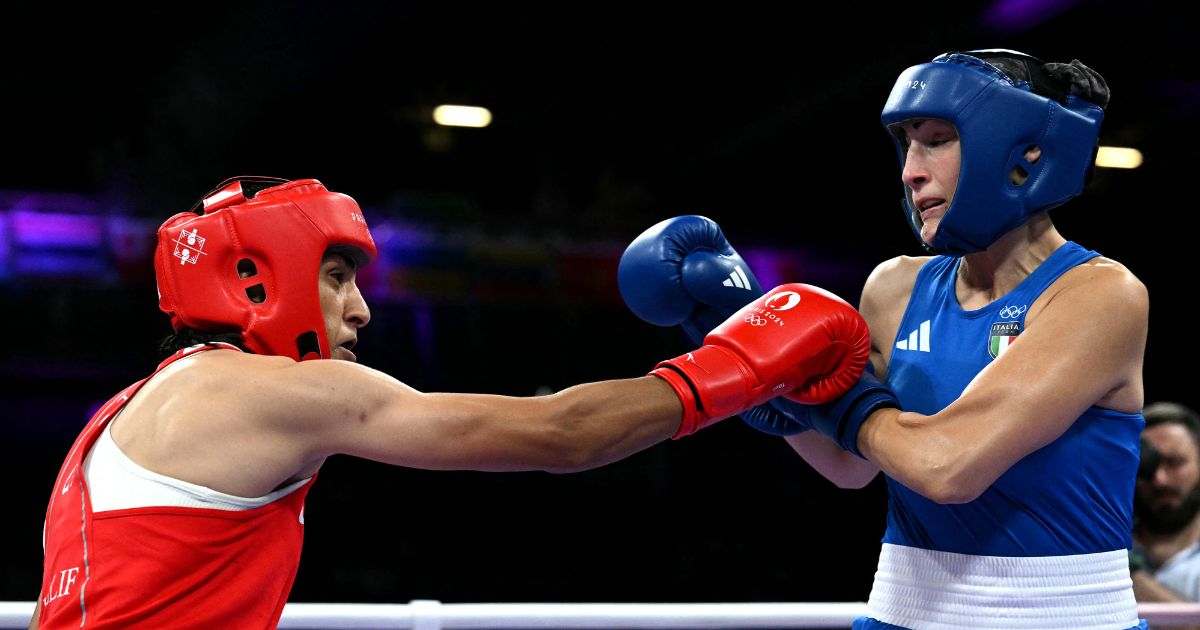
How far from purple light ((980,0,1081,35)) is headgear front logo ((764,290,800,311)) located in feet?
18.2

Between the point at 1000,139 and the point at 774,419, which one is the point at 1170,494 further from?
the point at 1000,139

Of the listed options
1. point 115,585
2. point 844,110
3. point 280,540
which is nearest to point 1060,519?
point 280,540

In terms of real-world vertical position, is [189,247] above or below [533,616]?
above

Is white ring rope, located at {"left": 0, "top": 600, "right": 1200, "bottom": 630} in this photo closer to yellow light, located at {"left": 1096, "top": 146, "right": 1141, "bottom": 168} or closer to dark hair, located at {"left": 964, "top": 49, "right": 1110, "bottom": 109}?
dark hair, located at {"left": 964, "top": 49, "right": 1110, "bottom": 109}

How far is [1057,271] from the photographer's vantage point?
1844 millimetres

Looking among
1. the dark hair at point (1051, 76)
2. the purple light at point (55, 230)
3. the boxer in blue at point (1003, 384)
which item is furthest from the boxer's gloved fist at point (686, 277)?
the purple light at point (55, 230)

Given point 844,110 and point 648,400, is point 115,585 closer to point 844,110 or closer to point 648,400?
point 648,400

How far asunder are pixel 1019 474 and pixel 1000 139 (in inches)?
22.2

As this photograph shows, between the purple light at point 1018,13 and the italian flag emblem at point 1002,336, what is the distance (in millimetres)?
5605

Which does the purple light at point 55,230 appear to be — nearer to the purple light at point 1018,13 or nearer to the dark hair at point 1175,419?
the purple light at point 1018,13

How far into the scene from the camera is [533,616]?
2.38m

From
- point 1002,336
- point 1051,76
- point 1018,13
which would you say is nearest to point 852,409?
point 1002,336

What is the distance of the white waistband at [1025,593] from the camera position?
1745mm

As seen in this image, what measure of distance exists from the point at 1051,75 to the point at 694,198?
27.5ft
